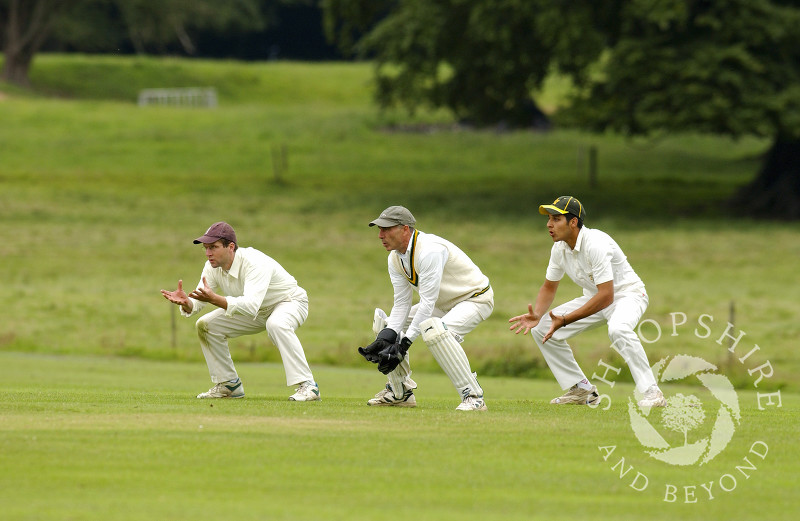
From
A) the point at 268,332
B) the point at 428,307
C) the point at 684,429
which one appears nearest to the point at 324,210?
the point at 268,332

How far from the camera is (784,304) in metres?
28.4

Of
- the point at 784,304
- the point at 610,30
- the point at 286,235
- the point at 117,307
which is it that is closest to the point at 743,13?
the point at 610,30

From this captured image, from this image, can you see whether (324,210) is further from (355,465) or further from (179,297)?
(355,465)

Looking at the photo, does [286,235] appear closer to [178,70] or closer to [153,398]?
[153,398]

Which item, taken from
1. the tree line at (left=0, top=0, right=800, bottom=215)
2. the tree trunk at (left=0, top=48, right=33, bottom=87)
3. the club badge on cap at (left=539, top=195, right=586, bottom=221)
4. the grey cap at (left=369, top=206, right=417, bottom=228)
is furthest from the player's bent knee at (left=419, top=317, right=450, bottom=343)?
the tree trunk at (left=0, top=48, right=33, bottom=87)

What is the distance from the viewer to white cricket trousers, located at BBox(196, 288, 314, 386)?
39.1ft

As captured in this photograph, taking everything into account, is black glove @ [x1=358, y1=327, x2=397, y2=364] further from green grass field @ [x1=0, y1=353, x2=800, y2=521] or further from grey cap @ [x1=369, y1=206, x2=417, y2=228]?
grey cap @ [x1=369, y1=206, x2=417, y2=228]

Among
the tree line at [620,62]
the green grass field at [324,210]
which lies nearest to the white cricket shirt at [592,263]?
the green grass field at [324,210]

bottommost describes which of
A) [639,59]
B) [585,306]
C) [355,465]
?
[355,465]

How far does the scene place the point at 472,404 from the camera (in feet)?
36.7

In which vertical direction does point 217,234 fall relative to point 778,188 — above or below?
below

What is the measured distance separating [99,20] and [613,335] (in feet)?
236

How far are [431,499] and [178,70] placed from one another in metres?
71.0

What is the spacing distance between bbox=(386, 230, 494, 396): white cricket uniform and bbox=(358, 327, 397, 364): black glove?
0.15 meters
